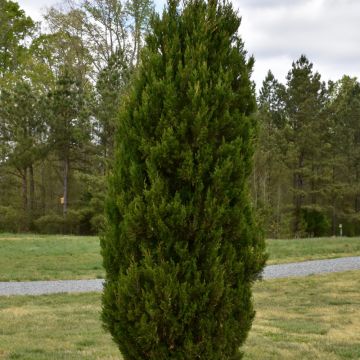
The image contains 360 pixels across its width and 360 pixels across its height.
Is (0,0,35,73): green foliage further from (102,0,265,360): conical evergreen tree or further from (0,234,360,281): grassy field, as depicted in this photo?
(102,0,265,360): conical evergreen tree

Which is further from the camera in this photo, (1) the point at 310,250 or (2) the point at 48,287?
(1) the point at 310,250

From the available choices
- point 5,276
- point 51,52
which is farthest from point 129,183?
point 51,52

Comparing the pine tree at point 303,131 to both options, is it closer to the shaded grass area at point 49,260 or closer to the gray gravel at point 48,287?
the shaded grass area at point 49,260

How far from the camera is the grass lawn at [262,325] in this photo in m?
5.58

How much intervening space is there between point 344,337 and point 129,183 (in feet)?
14.3

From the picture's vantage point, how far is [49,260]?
15.7 meters

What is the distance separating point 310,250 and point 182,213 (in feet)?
50.4

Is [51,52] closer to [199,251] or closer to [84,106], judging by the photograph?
[84,106]

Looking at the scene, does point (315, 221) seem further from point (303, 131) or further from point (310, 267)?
point (310, 267)

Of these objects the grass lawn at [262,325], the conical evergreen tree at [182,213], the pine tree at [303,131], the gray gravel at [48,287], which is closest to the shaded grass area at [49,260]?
the gray gravel at [48,287]

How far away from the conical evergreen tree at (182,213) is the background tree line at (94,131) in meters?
19.0

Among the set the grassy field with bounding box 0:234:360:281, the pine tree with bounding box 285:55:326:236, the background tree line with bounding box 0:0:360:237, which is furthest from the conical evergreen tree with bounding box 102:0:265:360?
the pine tree with bounding box 285:55:326:236

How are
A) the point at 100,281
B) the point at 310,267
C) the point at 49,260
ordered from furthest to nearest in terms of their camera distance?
the point at 49,260 → the point at 310,267 → the point at 100,281

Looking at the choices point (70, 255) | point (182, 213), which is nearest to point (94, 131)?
point (70, 255)
